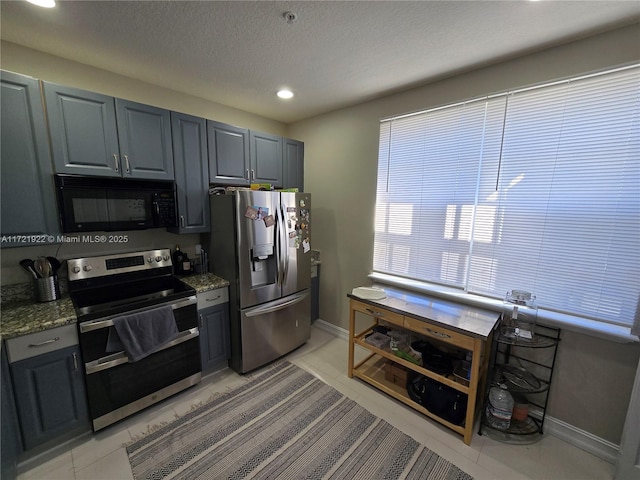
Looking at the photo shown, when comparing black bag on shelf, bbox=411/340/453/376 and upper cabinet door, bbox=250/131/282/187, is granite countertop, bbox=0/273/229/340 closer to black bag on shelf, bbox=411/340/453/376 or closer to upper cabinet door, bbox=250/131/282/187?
upper cabinet door, bbox=250/131/282/187

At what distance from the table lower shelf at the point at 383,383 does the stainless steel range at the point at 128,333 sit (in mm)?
1477

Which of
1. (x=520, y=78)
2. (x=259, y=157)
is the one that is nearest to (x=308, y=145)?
(x=259, y=157)

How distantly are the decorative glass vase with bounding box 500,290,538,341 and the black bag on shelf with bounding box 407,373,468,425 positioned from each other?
1.88 feet

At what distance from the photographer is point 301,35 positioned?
5.16ft

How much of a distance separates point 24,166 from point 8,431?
149cm

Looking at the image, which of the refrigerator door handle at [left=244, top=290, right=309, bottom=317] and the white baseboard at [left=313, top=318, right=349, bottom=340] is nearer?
the refrigerator door handle at [left=244, top=290, right=309, bottom=317]

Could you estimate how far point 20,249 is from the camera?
1.82 meters

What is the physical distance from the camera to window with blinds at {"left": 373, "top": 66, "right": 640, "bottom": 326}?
1560 millimetres

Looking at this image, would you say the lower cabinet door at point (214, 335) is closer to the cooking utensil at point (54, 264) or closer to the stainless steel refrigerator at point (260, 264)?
the stainless steel refrigerator at point (260, 264)

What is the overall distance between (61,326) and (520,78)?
3.44 m

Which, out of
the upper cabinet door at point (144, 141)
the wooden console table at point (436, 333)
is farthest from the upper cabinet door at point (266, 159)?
the wooden console table at point (436, 333)

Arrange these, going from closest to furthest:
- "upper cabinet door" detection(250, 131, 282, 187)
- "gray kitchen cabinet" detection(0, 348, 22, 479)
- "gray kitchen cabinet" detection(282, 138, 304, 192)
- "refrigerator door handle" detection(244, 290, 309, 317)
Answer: "gray kitchen cabinet" detection(0, 348, 22, 479) → "refrigerator door handle" detection(244, 290, 309, 317) → "upper cabinet door" detection(250, 131, 282, 187) → "gray kitchen cabinet" detection(282, 138, 304, 192)

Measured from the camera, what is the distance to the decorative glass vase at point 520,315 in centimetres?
181

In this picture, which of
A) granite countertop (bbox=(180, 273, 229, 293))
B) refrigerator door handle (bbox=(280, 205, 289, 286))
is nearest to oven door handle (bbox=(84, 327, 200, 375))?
granite countertop (bbox=(180, 273, 229, 293))
